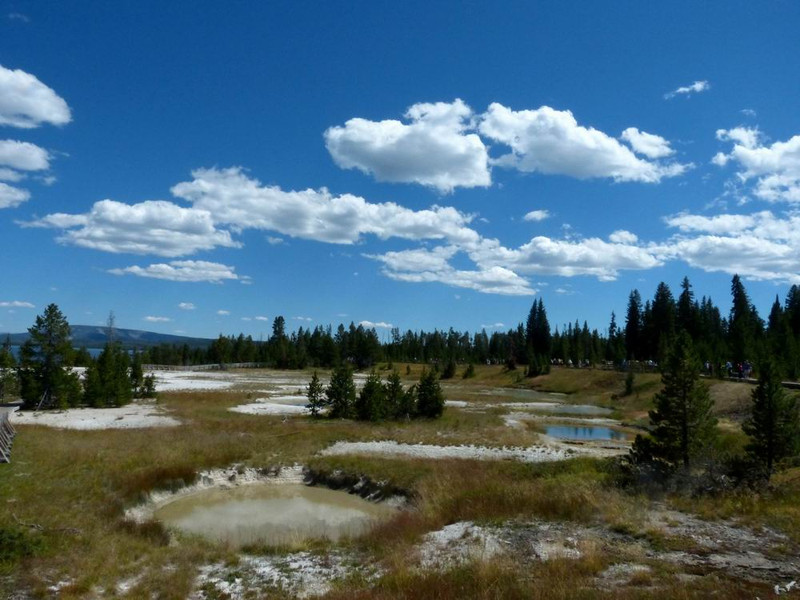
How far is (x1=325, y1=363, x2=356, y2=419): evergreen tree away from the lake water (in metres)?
17.4

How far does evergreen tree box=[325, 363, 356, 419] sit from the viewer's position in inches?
1820

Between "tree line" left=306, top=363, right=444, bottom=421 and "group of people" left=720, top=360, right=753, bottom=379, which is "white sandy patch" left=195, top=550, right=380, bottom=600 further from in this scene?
"group of people" left=720, top=360, right=753, bottom=379

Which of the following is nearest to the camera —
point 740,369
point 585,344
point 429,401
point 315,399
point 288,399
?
point 429,401

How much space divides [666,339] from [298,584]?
8511 centimetres

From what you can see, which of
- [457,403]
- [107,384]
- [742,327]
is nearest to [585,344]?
[742,327]

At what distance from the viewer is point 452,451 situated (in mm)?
31547

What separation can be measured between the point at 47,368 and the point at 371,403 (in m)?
31.3

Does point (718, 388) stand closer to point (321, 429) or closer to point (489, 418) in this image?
point (489, 418)

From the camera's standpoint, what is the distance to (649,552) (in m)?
13.0

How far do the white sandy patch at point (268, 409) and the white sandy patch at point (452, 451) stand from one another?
17.0 meters

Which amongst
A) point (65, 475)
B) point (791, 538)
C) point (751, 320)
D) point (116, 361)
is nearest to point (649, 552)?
point (791, 538)

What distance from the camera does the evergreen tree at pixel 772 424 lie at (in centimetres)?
1970

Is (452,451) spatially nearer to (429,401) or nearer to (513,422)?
(429,401)

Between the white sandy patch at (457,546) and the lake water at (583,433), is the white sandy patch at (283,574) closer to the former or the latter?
the white sandy patch at (457,546)
